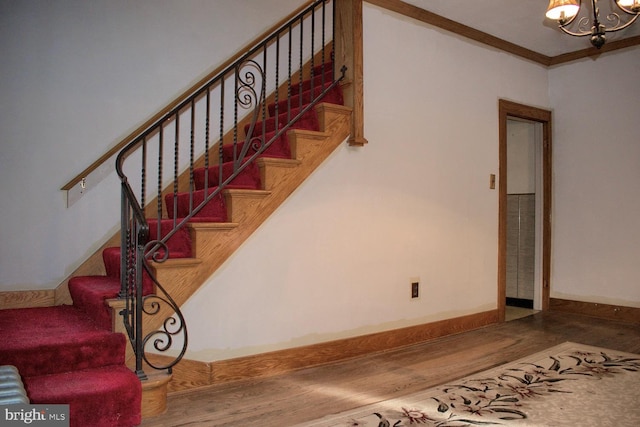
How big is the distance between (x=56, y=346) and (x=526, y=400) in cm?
254

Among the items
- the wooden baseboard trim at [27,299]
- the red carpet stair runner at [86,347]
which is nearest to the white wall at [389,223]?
the red carpet stair runner at [86,347]

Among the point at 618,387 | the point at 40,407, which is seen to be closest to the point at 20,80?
the point at 40,407

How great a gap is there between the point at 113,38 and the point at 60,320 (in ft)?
6.95

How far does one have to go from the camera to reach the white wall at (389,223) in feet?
10.6

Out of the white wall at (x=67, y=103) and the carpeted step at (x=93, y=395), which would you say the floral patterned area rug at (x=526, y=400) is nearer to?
the carpeted step at (x=93, y=395)

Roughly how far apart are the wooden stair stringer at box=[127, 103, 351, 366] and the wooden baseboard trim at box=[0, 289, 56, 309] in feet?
3.93

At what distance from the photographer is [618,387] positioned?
2.99m

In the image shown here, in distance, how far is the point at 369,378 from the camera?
3.17 metres

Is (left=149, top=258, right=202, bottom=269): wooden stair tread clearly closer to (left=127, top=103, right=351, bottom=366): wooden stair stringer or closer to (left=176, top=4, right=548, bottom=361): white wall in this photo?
(left=127, top=103, right=351, bottom=366): wooden stair stringer

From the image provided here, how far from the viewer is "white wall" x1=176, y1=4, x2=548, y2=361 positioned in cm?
322

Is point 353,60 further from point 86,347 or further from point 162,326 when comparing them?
point 86,347

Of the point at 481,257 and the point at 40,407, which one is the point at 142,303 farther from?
the point at 481,257

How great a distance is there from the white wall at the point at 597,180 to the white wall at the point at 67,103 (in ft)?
13.1

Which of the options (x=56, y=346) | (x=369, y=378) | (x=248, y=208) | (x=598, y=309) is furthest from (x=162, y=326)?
(x=598, y=309)
